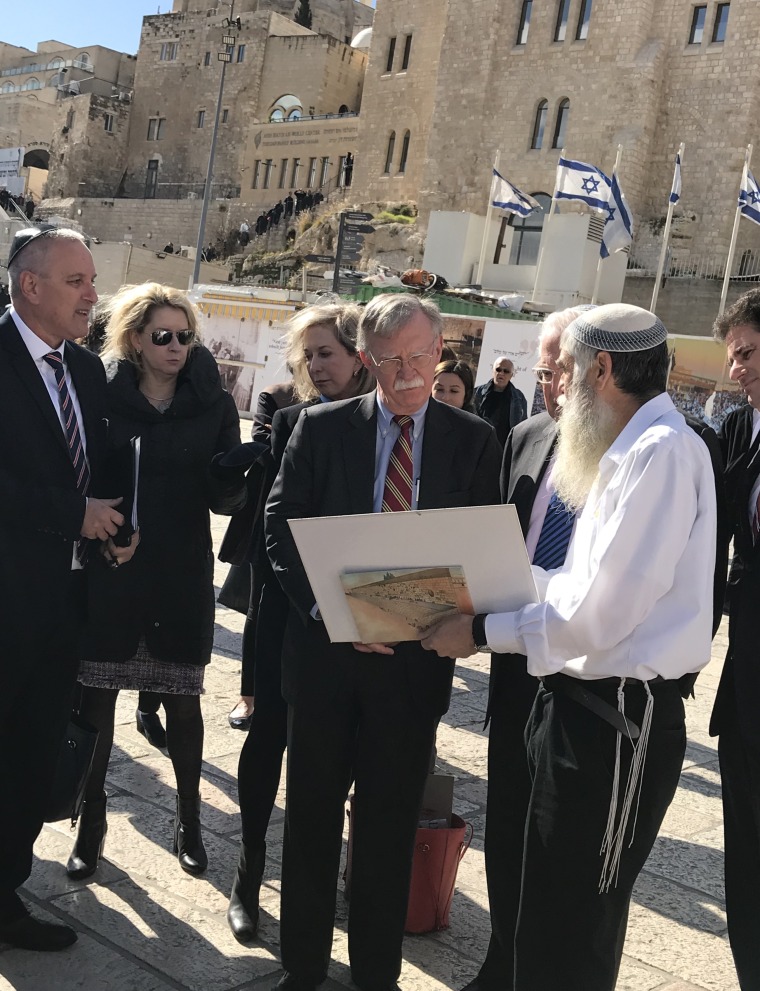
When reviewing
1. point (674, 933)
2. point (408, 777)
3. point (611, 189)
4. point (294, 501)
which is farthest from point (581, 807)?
point (611, 189)

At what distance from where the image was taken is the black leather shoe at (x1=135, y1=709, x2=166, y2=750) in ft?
15.7

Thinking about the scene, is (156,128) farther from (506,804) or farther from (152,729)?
(506,804)

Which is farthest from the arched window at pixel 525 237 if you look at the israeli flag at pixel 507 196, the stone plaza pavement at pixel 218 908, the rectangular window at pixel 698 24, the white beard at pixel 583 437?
the white beard at pixel 583 437

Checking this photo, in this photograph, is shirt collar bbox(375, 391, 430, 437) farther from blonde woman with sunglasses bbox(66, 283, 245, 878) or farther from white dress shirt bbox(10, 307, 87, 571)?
white dress shirt bbox(10, 307, 87, 571)

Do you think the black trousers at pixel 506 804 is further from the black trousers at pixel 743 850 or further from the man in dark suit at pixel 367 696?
the black trousers at pixel 743 850

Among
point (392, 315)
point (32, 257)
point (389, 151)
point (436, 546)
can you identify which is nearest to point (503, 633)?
point (436, 546)

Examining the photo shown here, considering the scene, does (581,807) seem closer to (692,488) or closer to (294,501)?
(692,488)

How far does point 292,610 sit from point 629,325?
1333mm

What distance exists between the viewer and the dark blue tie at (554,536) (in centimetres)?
290

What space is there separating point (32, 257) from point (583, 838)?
2.33 metres

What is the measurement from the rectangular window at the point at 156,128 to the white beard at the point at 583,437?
63343 mm

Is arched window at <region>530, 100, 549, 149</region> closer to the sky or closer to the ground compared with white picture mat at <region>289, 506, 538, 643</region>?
closer to the sky

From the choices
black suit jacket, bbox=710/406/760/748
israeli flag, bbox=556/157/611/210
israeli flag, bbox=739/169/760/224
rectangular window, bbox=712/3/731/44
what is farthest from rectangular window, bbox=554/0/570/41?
black suit jacket, bbox=710/406/760/748

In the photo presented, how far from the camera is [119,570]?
11.7ft
